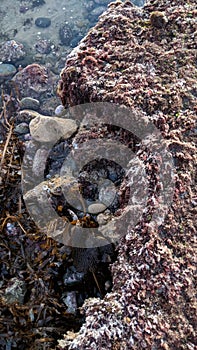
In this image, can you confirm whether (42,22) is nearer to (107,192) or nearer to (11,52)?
(11,52)

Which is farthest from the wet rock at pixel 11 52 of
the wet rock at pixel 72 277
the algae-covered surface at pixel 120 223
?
the wet rock at pixel 72 277

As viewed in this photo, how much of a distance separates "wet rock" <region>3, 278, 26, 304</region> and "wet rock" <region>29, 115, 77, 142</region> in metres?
1.14

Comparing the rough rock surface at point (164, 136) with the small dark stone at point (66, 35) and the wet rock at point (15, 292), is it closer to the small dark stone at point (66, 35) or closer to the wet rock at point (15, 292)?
the wet rock at point (15, 292)

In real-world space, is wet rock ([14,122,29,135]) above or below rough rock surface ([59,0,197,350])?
below

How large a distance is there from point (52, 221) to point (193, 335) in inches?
44.9

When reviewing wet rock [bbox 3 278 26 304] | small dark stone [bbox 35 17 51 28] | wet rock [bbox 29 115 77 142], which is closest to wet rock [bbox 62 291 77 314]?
wet rock [bbox 3 278 26 304]

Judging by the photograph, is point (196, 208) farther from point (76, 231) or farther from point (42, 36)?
point (42, 36)

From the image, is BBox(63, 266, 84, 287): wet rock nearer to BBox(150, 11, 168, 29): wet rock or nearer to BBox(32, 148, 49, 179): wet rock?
BBox(32, 148, 49, 179): wet rock

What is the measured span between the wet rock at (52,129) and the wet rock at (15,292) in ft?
3.73

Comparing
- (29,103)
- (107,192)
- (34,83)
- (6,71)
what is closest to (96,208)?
(107,192)

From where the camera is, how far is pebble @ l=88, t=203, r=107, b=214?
2535 millimetres

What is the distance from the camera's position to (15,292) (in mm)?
2355

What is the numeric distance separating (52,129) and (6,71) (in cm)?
434

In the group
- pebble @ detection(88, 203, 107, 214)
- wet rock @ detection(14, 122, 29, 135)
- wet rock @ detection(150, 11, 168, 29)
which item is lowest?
wet rock @ detection(14, 122, 29, 135)
